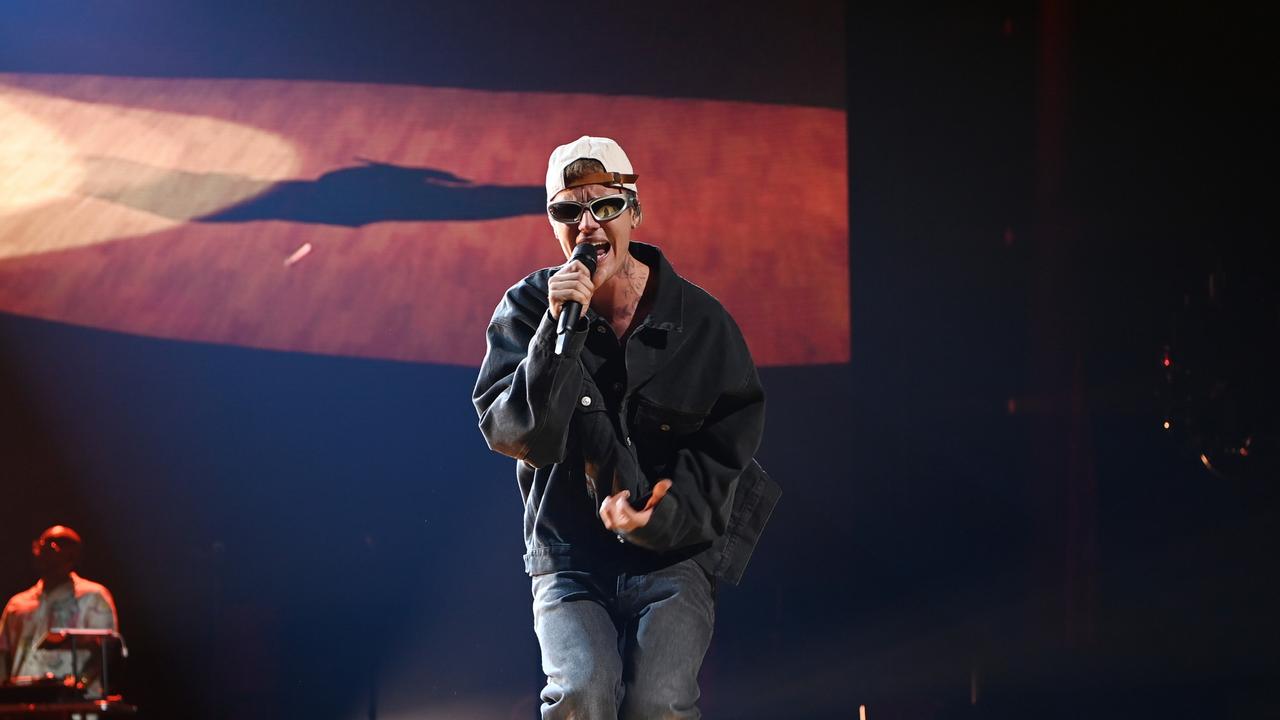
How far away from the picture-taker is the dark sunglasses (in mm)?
2285

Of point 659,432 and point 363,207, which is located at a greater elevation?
point 363,207

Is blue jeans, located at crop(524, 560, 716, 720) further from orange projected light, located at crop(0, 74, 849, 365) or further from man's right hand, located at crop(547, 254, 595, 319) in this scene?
orange projected light, located at crop(0, 74, 849, 365)

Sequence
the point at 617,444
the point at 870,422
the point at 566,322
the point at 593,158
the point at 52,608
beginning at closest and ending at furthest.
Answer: the point at 566,322
the point at 617,444
the point at 593,158
the point at 52,608
the point at 870,422

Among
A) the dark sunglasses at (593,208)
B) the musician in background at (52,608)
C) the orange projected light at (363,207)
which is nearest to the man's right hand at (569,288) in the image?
the dark sunglasses at (593,208)

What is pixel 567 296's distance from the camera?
209 centimetres

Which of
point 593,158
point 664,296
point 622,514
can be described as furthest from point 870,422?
point 622,514

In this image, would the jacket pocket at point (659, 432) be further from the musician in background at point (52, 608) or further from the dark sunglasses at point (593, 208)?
the musician in background at point (52, 608)

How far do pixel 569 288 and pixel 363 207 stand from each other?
2408mm

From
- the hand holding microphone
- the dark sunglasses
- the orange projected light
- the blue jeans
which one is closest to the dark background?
the orange projected light

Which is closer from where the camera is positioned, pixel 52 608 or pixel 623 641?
pixel 623 641

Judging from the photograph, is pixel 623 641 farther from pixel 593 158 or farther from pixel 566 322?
pixel 593 158

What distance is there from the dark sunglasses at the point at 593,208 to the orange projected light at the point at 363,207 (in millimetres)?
2062

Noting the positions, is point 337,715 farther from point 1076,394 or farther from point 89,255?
point 1076,394

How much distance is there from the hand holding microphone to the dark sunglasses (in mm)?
181
